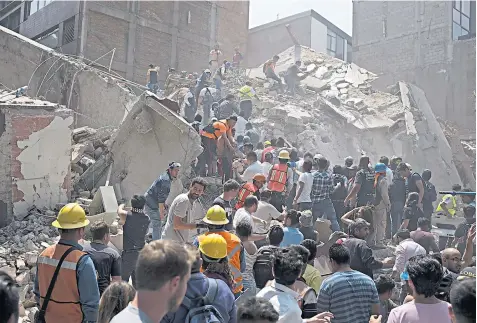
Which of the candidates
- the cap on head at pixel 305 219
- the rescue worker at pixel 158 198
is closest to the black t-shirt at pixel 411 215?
the cap on head at pixel 305 219

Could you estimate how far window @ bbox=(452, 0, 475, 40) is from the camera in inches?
878

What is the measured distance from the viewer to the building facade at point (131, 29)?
19750 mm

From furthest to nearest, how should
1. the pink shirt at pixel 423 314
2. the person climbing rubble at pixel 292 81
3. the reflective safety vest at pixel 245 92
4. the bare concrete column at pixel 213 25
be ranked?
1. the bare concrete column at pixel 213 25
2. the person climbing rubble at pixel 292 81
3. the reflective safety vest at pixel 245 92
4. the pink shirt at pixel 423 314

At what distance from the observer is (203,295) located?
8.89 feet

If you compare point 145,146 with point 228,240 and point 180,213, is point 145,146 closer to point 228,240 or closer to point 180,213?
point 180,213

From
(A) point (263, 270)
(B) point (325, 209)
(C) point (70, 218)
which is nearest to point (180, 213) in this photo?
(A) point (263, 270)

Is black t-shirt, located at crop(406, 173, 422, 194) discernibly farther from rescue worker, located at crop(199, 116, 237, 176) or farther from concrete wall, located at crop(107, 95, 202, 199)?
concrete wall, located at crop(107, 95, 202, 199)

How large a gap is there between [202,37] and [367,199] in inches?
723

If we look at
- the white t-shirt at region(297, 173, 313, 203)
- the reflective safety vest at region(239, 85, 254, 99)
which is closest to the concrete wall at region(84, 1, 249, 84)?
the reflective safety vest at region(239, 85, 254, 99)

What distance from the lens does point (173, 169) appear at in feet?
21.2

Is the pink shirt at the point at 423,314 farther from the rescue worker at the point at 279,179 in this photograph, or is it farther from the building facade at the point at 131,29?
the building facade at the point at 131,29

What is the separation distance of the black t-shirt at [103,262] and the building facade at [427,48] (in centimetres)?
1723

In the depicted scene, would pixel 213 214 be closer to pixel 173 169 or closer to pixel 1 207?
pixel 173 169

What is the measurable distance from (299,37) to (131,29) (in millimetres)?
11469
